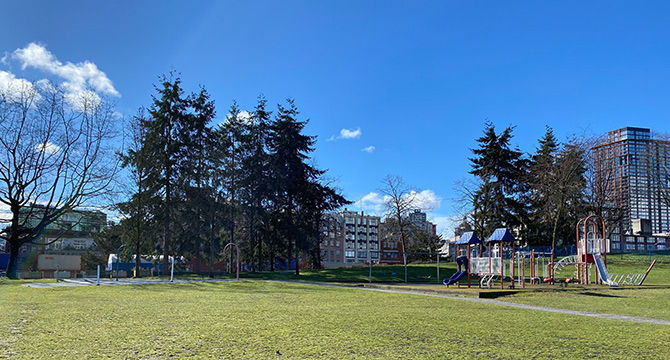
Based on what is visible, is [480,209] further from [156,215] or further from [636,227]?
[156,215]

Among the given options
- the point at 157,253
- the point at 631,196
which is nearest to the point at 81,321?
the point at 157,253

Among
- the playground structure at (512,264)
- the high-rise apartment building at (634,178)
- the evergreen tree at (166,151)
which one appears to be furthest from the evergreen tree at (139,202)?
the high-rise apartment building at (634,178)

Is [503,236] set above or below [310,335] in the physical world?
above

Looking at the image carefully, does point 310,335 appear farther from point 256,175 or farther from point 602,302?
point 256,175

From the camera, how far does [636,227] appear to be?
57.2 meters

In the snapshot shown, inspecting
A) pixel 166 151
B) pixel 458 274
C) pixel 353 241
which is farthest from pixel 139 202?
pixel 353 241

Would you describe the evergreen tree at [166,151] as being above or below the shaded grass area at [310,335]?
above

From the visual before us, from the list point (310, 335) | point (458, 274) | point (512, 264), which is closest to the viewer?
point (310, 335)

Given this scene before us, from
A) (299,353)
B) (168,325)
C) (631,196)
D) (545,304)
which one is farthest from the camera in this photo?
(631,196)

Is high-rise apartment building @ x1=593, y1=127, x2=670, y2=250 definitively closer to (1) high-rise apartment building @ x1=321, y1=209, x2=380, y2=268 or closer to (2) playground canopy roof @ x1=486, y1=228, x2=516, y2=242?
(2) playground canopy roof @ x1=486, y1=228, x2=516, y2=242

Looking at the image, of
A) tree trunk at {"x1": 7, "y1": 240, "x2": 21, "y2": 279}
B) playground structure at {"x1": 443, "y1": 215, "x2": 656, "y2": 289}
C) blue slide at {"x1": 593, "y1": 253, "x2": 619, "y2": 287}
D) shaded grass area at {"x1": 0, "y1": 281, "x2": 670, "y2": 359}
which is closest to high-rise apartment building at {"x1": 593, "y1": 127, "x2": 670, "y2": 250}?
playground structure at {"x1": 443, "y1": 215, "x2": 656, "y2": 289}

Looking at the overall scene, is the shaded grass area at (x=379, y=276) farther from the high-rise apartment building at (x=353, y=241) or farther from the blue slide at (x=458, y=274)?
the high-rise apartment building at (x=353, y=241)

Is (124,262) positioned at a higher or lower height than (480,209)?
lower

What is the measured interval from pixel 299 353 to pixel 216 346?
1148 millimetres
